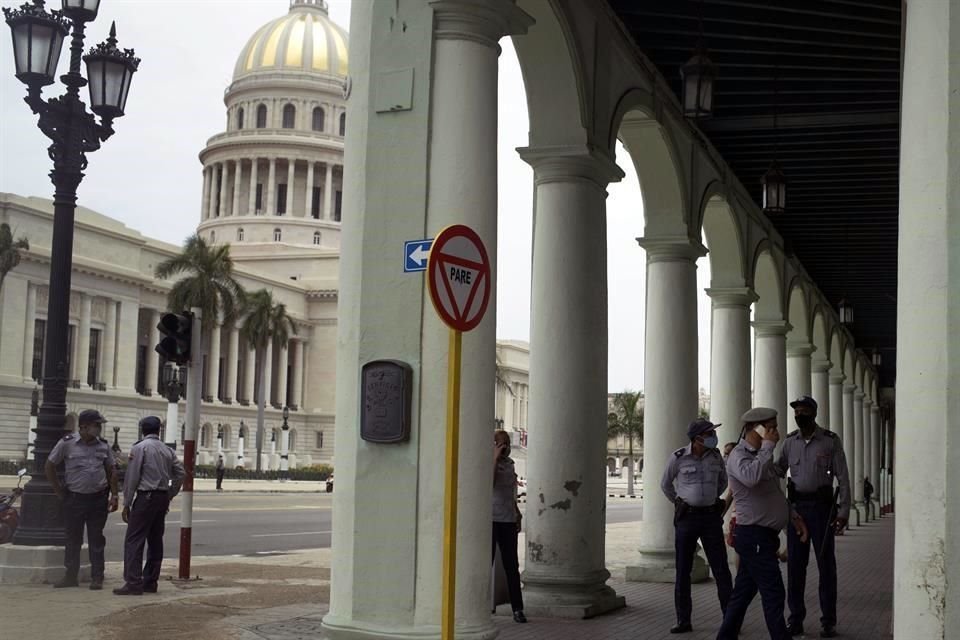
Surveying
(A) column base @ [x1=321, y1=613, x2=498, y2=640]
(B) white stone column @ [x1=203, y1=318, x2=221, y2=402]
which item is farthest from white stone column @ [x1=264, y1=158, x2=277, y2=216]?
(A) column base @ [x1=321, y1=613, x2=498, y2=640]

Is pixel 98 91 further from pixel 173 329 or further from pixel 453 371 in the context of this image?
pixel 453 371

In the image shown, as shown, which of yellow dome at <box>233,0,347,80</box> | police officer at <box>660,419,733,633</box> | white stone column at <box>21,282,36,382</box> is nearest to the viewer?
police officer at <box>660,419,733,633</box>

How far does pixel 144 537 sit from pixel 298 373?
98.3m

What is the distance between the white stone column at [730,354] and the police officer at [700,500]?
902cm

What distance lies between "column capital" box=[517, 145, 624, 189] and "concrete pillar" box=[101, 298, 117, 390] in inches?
2843

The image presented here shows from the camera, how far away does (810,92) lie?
49.4 feet

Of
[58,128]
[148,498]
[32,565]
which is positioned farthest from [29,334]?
[148,498]

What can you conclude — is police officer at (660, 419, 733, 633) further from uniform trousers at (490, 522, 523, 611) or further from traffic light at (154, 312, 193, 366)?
traffic light at (154, 312, 193, 366)

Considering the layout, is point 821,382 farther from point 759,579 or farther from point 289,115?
point 289,115

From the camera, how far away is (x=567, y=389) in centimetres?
1134

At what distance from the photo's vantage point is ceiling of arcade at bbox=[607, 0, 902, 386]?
1252 centimetres

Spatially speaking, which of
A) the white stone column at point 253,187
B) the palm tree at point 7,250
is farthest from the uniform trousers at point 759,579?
the white stone column at point 253,187

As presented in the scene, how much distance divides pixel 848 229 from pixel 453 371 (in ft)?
63.7

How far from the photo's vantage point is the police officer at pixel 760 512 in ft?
27.2
